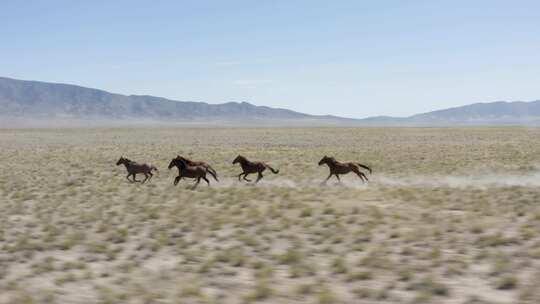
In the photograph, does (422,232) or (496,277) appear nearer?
(496,277)

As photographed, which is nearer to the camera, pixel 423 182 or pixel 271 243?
pixel 271 243

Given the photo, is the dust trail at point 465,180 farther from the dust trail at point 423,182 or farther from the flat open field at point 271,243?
the flat open field at point 271,243

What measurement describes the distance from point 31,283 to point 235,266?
3.16 metres

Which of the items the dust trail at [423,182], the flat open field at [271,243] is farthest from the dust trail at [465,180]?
the flat open field at [271,243]

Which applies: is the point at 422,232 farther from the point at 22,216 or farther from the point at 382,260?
the point at 22,216

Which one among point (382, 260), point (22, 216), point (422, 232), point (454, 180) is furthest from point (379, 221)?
point (454, 180)

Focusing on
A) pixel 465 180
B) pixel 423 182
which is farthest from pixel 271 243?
pixel 465 180

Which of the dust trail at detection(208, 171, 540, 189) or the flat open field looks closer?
the flat open field

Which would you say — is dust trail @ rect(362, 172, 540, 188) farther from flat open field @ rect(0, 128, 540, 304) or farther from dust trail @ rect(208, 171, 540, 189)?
flat open field @ rect(0, 128, 540, 304)

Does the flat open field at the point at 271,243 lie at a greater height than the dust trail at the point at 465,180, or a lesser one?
lesser

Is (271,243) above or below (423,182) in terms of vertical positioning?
below

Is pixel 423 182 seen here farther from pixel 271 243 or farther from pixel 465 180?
pixel 271 243

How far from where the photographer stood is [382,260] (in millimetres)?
8930

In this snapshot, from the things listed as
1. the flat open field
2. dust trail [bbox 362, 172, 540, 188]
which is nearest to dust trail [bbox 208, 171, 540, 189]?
dust trail [bbox 362, 172, 540, 188]
